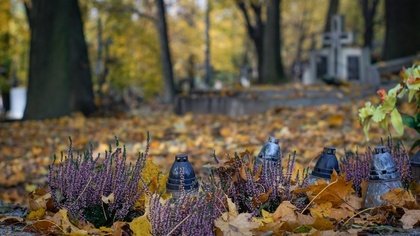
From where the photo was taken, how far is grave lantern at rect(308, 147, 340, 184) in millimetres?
3119

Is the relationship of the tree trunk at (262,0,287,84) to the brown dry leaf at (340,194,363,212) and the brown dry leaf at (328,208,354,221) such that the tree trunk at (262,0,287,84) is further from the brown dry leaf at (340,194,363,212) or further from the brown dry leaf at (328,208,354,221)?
the brown dry leaf at (328,208,354,221)

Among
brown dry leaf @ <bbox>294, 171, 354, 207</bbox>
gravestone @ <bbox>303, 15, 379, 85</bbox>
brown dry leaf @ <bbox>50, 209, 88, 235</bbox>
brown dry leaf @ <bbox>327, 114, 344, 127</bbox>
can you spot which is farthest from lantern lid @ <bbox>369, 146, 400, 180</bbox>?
gravestone @ <bbox>303, 15, 379, 85</bbox>

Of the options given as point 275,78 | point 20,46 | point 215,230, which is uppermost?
point 20,46

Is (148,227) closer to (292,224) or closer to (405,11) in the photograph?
(292,224)

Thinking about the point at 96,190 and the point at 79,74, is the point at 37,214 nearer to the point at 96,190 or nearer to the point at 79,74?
the point at 96,190

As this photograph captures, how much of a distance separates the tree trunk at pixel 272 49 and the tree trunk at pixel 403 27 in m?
7.74

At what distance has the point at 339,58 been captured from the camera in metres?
18.4

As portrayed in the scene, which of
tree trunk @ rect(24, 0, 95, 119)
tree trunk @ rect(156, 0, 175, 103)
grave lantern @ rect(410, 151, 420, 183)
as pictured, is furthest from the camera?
tree trunk @ rect(156, 0, 175, 103)

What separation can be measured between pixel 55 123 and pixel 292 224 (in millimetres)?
9353

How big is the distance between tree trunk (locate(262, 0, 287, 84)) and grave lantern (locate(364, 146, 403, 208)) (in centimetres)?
1945

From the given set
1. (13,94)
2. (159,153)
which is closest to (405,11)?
(159,153)

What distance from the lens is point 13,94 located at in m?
34.6

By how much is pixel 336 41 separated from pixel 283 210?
16787 mm

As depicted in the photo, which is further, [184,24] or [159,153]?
[184,24]
